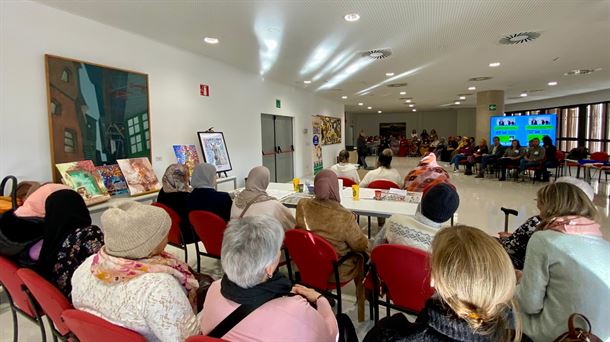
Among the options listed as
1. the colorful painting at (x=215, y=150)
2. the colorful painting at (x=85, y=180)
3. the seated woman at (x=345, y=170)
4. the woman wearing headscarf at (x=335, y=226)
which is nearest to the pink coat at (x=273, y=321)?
the woman wearing headscarf at (x=335, y=226)

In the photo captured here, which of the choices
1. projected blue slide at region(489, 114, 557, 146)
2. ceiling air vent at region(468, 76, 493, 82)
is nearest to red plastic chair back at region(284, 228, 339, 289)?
ceiling air vent at region(468, 76, 493, 82)

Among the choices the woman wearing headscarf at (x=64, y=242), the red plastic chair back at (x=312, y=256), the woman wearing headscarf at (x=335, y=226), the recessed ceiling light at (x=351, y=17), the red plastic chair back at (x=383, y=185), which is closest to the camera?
the woman wearing headscarf at (x=64, y=242)

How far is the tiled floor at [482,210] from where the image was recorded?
8.59 feet

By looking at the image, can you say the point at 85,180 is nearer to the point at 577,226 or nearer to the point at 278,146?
the point at 577,226

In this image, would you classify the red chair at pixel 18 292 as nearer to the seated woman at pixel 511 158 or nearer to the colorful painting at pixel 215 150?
the colorful painting at pixel 215 150

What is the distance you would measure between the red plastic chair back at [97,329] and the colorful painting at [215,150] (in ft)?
14.2

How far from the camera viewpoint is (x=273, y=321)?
1.16m

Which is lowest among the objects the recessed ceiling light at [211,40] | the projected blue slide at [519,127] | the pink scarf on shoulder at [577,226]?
the pink scarf on shoulder at [577,226]

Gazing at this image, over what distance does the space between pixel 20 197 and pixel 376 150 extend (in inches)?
683

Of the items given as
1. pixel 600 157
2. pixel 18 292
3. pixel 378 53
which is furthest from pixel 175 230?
pixel 600 157

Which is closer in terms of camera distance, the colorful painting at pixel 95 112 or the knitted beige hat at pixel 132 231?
the knitted beige hat at pixel 132 231

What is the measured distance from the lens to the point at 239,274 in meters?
1.25

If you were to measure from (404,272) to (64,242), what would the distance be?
1967mm

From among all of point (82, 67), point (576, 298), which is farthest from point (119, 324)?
point (82, 67)
